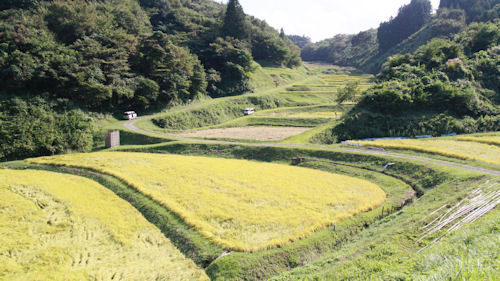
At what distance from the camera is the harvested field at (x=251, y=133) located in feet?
131

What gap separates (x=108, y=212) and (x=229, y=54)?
6031 centimetres

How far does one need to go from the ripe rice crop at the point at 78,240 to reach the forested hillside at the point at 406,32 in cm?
9835

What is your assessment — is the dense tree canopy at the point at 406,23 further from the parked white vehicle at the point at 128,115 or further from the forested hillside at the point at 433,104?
the parked white vehicle at the point at 128,115

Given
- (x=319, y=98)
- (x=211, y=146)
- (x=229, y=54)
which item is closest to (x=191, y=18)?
(x=229, y=54)

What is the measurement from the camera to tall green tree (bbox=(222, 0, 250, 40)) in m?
84.9

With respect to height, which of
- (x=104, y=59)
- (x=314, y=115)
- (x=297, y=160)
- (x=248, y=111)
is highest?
(x=104, y=59)

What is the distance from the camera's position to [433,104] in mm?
40719

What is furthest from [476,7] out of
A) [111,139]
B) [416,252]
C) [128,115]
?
[111,139]

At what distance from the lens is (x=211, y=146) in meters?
35.2

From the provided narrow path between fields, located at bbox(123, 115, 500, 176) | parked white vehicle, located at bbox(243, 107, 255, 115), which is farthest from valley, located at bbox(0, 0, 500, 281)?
parked white vehicle, located at bbox(243, 107, 255, 115)

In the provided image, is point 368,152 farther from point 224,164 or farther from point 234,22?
A: point 234,22

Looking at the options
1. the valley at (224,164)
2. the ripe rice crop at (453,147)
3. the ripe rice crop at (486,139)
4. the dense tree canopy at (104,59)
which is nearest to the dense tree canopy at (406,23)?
the valley at (224,164)

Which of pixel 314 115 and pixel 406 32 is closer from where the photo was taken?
pixel 314 115

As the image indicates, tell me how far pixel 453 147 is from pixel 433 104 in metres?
15.2
